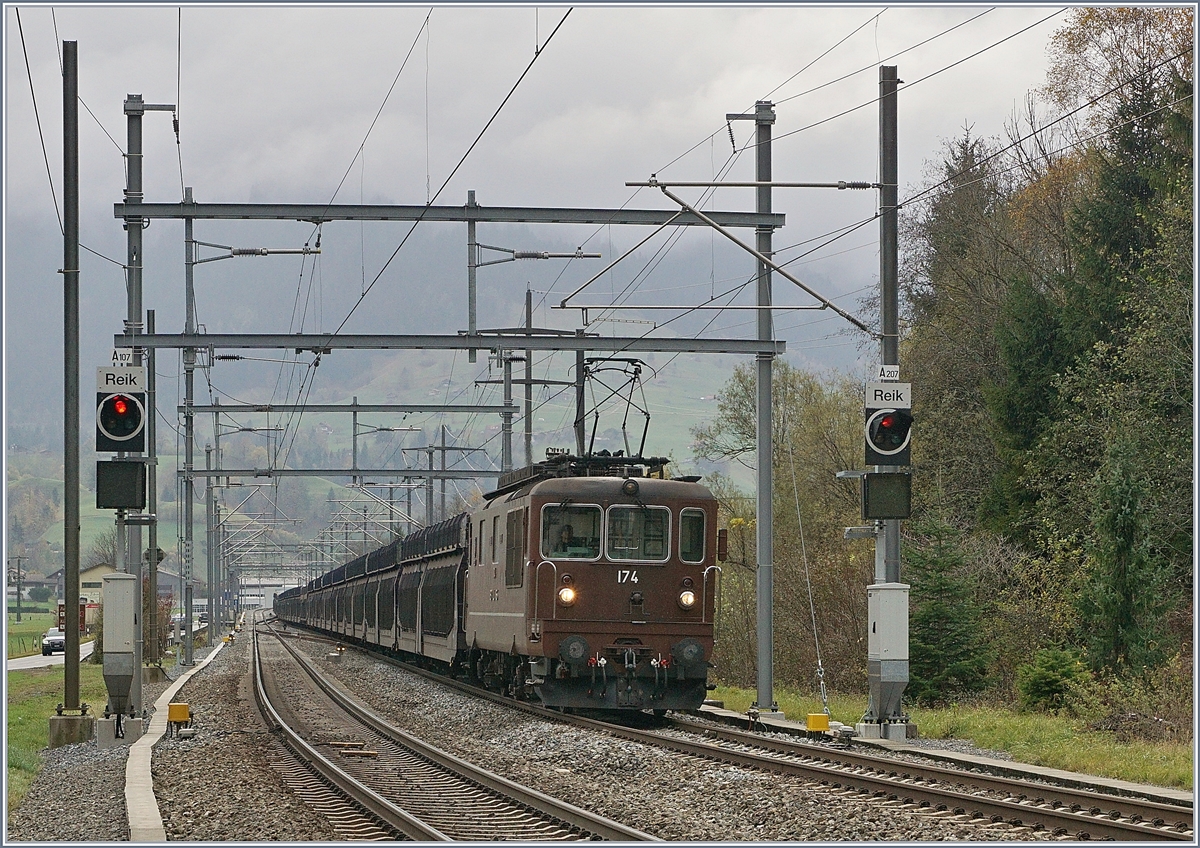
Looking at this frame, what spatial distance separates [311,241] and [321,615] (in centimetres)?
4940

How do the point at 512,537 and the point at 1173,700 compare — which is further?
the point at 512,537

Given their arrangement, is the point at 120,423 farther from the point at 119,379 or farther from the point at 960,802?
the point at 960,802

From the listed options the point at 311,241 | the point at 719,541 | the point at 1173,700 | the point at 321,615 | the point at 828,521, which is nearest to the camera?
the point at 1173,700

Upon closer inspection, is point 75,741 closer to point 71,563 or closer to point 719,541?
point 71,563

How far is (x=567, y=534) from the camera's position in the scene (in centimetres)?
1964

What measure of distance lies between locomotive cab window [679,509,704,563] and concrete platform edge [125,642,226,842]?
23.3 ft

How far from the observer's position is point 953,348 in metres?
41.2

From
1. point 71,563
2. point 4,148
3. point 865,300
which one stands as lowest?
point 71,563

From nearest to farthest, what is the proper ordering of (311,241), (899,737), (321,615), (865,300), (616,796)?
(616,796) → (899,737) → (311,241) → (865,300) → (321,615)

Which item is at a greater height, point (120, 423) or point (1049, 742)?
point (120, 423)

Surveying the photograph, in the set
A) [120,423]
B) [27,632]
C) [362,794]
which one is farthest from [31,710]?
[27,632]

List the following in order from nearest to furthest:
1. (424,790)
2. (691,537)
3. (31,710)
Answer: (424,790) → (691,537) → (31,710)

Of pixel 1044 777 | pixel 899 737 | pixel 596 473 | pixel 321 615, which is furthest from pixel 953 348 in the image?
pixel 321 615

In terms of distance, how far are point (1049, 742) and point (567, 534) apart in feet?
22.7
